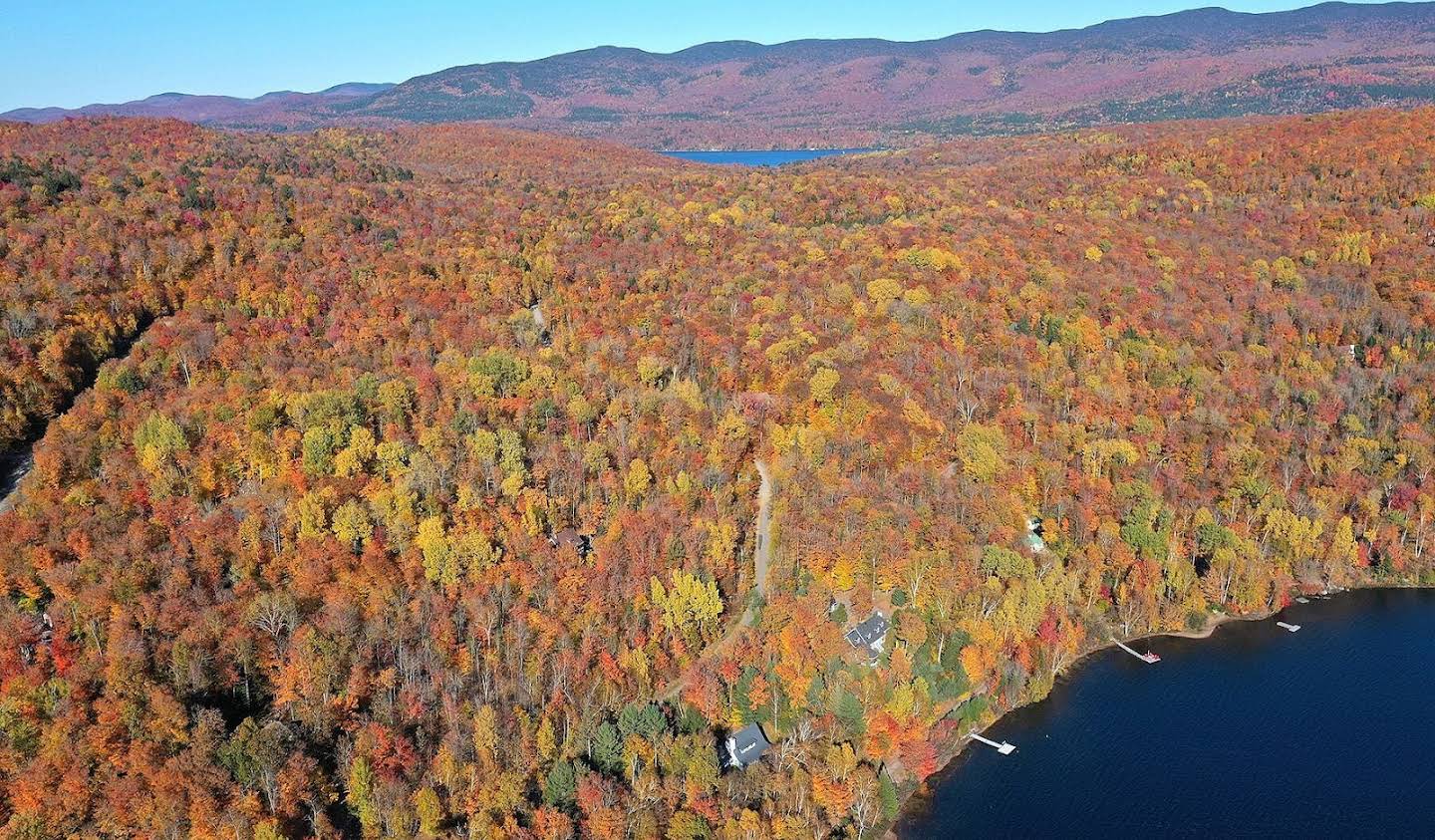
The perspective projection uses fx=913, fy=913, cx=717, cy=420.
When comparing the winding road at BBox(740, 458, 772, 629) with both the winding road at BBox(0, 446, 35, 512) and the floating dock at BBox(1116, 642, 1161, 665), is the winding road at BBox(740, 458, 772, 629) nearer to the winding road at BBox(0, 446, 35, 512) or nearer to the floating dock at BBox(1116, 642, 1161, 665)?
the floating dock at BBox(1116, 642, 1161, 665)

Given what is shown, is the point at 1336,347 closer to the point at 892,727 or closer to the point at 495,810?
the point at 892,727

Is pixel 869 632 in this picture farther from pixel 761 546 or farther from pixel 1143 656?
pixel 1143 656

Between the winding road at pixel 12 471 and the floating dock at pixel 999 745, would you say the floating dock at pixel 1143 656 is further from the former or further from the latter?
the winding road at pixel 12 471

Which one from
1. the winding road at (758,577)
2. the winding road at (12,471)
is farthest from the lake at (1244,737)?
the winding road at (12,471)

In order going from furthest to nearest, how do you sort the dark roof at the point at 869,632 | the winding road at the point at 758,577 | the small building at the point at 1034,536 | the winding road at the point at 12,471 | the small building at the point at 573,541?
the small building at the point at 1034,536, the small building at the point at 573,541, the winding road at the point at 12,471, the dark roof at the point at 869,632, the winding road at the point at 758,577

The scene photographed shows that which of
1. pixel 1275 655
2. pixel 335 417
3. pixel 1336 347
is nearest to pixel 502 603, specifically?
pixel 335 417

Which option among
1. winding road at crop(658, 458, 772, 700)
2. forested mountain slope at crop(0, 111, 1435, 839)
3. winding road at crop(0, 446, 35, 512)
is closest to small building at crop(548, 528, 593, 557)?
forested mountain slope at crop(0, 111, 1435, 839)
